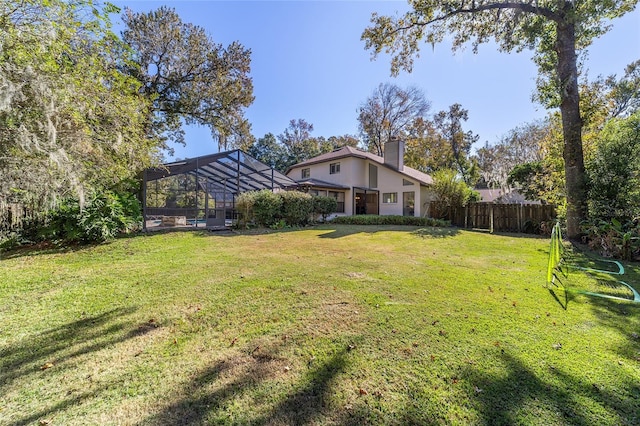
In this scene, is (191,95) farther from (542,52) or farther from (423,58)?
(542,52)

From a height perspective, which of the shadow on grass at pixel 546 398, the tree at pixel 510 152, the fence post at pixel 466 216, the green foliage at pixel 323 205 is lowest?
the shadow on grass at pixel 546 398

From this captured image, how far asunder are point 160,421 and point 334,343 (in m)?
1.64

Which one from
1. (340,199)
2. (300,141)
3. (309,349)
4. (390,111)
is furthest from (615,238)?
(300,141)

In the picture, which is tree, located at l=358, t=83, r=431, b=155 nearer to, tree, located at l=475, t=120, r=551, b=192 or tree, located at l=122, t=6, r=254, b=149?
tree, located at l=475, t=120, r=551, b=192

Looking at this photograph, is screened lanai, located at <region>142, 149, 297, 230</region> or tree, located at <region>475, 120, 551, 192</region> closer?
screened lanai, located at <region>142, 149, 297, 230</region>

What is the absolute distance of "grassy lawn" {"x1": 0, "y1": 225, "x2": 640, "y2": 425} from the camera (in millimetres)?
1976

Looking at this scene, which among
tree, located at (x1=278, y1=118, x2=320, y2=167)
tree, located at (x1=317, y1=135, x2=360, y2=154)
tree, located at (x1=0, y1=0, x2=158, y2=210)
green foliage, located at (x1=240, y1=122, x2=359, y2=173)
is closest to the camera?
tree, located at (x1=0, y1=0, x2=158, y2=210)

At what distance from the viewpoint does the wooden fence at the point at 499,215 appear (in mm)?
12273

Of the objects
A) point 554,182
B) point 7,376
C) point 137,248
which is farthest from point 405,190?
point 7,376

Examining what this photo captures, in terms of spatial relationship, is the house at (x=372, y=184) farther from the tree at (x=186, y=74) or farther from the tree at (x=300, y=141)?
the tree at (x=300, y=141)

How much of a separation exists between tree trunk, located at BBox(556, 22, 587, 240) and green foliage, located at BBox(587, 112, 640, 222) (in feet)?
1.41

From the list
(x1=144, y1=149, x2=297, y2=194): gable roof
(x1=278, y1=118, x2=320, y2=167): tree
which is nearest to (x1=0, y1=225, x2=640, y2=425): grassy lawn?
(x1=144, y1=149, x2=297, y2=194): gable roof

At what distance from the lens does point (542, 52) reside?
1126cm

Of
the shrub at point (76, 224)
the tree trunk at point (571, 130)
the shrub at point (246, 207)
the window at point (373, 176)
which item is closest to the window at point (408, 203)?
the window at point (373, 176)
